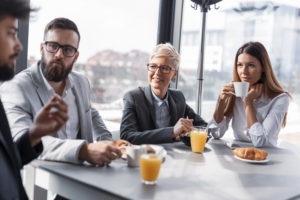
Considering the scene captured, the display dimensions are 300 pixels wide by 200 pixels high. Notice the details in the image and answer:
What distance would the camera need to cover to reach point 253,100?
7.34 feet

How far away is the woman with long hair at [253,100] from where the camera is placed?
2.08 meters

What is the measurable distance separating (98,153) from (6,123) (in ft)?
1.20

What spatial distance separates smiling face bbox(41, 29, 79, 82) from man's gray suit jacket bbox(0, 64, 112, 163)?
6 cm

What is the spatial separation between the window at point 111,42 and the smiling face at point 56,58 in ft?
2.12

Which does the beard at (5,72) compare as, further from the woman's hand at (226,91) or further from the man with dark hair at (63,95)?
the woman's hand at (226,91)

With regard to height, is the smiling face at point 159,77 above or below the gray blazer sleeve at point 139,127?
above

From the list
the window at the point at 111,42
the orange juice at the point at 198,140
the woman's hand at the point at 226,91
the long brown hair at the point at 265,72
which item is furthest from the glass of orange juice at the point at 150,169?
the window at the point at 111,42

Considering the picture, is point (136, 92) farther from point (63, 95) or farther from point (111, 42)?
point (111, 42)

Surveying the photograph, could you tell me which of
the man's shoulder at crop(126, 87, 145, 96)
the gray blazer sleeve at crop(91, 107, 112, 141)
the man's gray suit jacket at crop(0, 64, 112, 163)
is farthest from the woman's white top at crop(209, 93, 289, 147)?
the man's gray suit jacket at crop(0, 64, 112, 163)

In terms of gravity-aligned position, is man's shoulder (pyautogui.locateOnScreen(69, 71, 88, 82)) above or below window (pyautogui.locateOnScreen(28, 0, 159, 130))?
below

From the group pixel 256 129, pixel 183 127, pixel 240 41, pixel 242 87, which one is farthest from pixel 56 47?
pixel 240 41

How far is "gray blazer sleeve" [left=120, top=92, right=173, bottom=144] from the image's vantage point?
183 cm

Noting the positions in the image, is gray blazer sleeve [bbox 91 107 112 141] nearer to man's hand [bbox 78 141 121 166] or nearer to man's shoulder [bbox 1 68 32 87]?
man's shoulder [bbox 1 68 32 87]

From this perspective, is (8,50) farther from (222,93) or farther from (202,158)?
(222,93)
